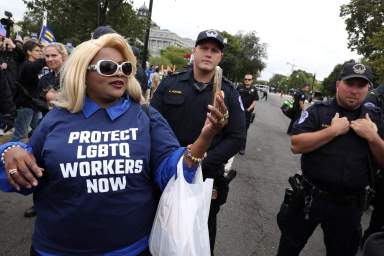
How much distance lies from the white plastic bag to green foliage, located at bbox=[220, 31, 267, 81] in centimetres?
6915

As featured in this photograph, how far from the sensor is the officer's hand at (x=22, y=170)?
5.20ft

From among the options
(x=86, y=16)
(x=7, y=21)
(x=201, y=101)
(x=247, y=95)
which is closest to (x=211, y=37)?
(x=201, y=101)

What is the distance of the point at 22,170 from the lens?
5.20 ft

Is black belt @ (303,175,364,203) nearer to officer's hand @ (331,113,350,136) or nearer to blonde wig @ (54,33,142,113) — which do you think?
officer's hand @ (331,113,350,136)

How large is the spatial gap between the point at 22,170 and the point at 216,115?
0.88m

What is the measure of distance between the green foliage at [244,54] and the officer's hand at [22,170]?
69.3m

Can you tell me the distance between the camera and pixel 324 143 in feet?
8.50

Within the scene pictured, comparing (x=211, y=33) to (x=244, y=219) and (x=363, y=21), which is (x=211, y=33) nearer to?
(x=244, y=219)

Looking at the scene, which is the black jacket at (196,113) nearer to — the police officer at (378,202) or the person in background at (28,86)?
the police officer at (378,202)

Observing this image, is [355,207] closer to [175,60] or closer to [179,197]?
[179,197]

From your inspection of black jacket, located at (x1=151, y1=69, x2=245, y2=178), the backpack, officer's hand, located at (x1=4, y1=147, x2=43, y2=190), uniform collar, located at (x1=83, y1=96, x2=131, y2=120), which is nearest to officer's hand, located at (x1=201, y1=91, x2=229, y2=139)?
uniform collar, located at (x1=83, y1=96, x2=131, y2=120)

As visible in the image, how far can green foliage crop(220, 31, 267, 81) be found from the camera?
237ft

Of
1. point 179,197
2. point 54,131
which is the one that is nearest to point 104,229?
point 179,197

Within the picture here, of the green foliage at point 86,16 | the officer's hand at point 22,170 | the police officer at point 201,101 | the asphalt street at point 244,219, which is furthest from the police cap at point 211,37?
the green foliage at point 86,16
